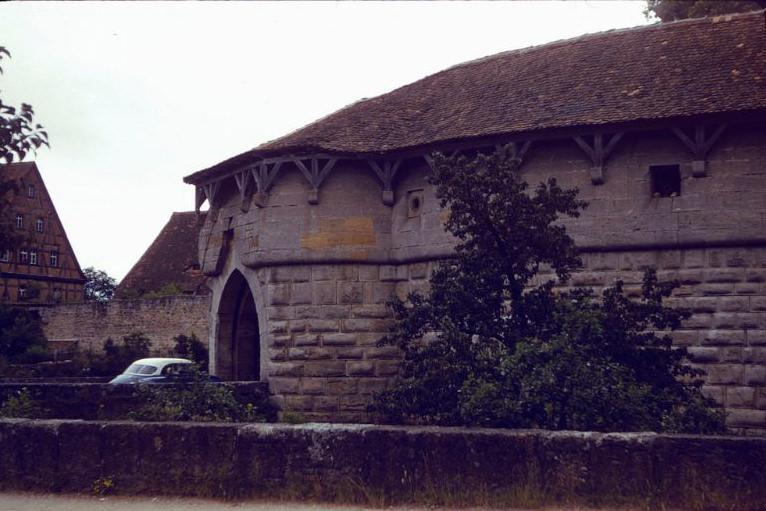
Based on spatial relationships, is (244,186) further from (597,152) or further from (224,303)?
(597,152)

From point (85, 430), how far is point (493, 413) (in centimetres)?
340

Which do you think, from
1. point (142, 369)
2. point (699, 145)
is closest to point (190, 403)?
point (699, 145)

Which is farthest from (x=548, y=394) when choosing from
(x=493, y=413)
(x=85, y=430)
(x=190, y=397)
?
(x=190, y=397)

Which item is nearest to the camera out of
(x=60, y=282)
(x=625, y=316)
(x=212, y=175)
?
(x=625, y=316)

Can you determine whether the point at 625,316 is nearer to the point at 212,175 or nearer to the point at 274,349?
the point at 274,349

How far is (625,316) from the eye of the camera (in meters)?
8.95

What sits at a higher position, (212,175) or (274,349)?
(212,175)

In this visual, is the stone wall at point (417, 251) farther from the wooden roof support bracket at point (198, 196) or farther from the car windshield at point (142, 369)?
the car windshield at point (142, 369)

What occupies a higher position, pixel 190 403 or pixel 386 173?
pixel 386 173

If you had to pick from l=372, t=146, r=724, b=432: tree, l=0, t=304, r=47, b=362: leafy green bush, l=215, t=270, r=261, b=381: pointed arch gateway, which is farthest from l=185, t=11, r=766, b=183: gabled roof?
l=0, t=304, r=47, b=362: leafy green bush

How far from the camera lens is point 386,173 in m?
14.8

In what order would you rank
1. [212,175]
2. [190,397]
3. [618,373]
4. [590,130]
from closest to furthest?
[618,373], [190,397], [590,130], [212,175]

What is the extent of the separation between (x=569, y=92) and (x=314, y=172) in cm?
420

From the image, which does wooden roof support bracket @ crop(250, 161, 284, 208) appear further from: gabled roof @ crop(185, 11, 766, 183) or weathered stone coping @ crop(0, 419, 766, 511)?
weathered stone coping @ crop(0, 419, 766, 511)
